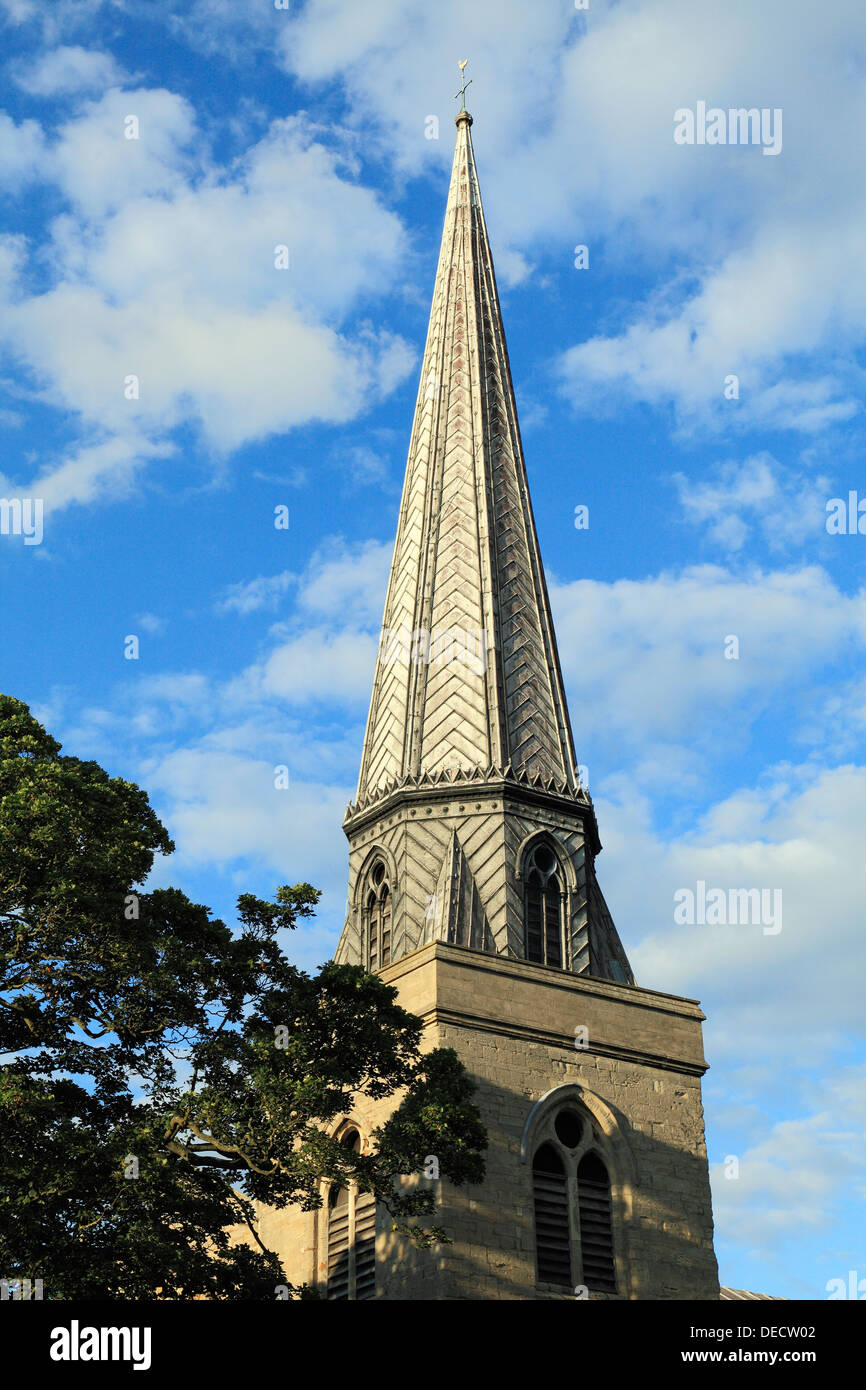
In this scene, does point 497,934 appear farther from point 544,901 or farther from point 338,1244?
point 338,1244

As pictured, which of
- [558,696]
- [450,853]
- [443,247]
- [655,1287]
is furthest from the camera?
[443,247]

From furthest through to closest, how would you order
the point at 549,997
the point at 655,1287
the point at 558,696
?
1. the point at 558,696
2. the point at 549,997
3. the point at 655,1287

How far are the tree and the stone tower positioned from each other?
19.5ft

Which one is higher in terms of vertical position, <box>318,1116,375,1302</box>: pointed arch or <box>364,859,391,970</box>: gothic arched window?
<box>364,859,391,970</box>: gothic arched window

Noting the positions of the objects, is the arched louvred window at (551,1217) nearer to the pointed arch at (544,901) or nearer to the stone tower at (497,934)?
the stone tower at (497,934)

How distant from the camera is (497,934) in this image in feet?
104

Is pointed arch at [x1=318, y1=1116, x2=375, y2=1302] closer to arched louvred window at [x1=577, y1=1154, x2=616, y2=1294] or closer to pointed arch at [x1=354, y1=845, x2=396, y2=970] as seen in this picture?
arched louvred window at [x1=577, y1=1154, x2=616, y2=1294]

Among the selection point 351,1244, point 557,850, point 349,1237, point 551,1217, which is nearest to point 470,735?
point 557,850

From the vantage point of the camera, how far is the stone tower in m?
28.0

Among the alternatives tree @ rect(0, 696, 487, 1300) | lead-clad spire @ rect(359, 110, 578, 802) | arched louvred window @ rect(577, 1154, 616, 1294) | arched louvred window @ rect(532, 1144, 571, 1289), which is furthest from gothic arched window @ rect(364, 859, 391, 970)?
tree @ rect(0, 696, 487, 1300)

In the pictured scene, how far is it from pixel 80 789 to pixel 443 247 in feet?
90.9

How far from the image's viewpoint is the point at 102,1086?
20.6m
